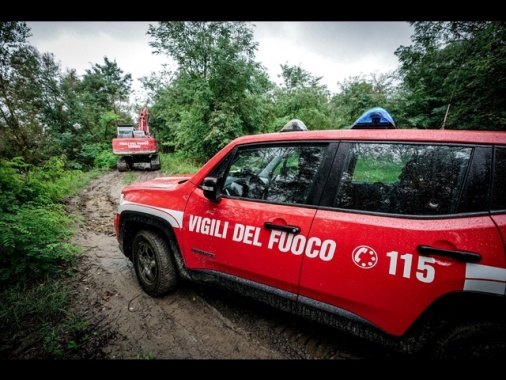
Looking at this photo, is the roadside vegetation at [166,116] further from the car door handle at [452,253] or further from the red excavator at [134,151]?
the car door handle at [452,253]

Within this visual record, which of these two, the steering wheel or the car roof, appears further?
the steering wheel

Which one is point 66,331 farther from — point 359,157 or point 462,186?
point 462,186

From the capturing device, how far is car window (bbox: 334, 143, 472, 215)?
4.50ft

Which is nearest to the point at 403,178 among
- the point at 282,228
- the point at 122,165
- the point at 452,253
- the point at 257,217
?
the point at 452,253

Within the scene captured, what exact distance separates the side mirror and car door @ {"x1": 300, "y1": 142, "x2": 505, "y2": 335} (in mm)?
900

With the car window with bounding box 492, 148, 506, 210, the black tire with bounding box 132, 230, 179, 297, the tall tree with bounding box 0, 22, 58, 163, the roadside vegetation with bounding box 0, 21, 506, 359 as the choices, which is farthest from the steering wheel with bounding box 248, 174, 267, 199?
the tall tree with bounding box 0, 22, 58, 163

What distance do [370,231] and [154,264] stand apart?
7.64ft

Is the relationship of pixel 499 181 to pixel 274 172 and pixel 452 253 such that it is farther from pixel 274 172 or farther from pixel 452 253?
pixel 274 172

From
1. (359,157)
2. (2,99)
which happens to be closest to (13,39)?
(2,99)

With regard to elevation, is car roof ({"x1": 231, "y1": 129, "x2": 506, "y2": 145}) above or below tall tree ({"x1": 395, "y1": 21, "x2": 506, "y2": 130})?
below

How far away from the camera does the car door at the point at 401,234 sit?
1232 mm

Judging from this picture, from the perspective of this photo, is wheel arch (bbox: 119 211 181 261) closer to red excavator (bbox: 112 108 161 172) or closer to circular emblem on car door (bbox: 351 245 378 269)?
circular emblem on car door (bbox: 351 245 378 269)

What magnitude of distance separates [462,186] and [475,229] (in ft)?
0.85

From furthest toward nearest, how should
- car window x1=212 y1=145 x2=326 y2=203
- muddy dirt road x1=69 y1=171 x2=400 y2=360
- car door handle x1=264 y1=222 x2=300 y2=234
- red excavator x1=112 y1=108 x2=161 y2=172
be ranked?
red excavator x1=112 y1=108 x2=161 y2=172 < muddy dirt road x1=69 y1=171 x2=400 y2=360 < car window x1=212 y1=145 x2=326 y2=203 < car door handle x1=264 y1=222 x2=300 y2=234
